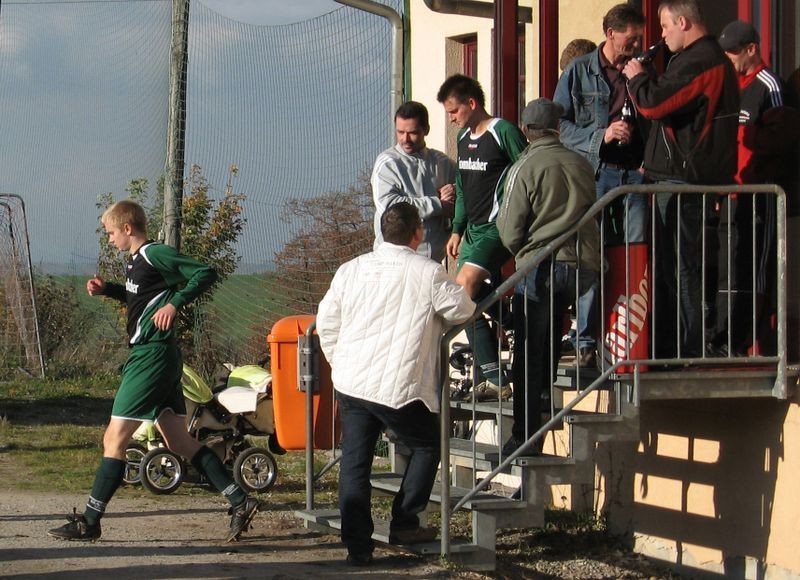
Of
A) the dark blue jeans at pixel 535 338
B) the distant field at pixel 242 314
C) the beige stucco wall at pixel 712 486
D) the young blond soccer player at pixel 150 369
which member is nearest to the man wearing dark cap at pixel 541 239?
the dark blue jeans at pixel 535 338

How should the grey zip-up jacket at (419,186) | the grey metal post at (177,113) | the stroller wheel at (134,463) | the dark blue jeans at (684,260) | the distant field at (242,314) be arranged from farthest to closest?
the grey metal post at (177,113), the distant field at (242,314), the stroller wheel at (134,463), the grey zip-up jacket at (419,186), the dark blue jeans at (684,260)

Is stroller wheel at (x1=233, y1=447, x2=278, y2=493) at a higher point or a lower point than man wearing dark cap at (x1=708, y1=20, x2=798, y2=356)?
lower

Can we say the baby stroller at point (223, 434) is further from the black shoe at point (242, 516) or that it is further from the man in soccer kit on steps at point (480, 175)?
the man in soccer kit on steps at point (480, 175)

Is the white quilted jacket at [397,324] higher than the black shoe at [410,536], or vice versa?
the white quilted jacket at [397,324]

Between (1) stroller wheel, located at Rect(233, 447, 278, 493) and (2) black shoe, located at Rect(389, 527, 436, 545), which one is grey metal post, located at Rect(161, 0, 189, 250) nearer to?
(1) stroller wheel, located at Rect(233, 447, 278, 493)

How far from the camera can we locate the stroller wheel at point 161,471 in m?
9.26

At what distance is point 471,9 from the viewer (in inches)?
433

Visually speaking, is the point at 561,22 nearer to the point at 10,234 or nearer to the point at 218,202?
the point at 218,202

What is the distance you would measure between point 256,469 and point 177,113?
583 cm

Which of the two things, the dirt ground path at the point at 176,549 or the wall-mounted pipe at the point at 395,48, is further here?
the wall-mounted pipe at the point at 395,48

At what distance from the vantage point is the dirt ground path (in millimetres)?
6984

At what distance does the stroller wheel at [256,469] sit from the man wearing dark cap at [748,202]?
3237 mm

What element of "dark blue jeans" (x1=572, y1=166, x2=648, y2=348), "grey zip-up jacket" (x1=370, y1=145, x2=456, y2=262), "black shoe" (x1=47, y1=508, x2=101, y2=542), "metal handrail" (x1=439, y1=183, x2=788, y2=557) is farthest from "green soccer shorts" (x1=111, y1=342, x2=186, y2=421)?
"dark blue jeans" (x1=572, y1=166, x2=648, y2=348)

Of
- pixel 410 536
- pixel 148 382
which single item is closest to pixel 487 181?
pixel 410 536
